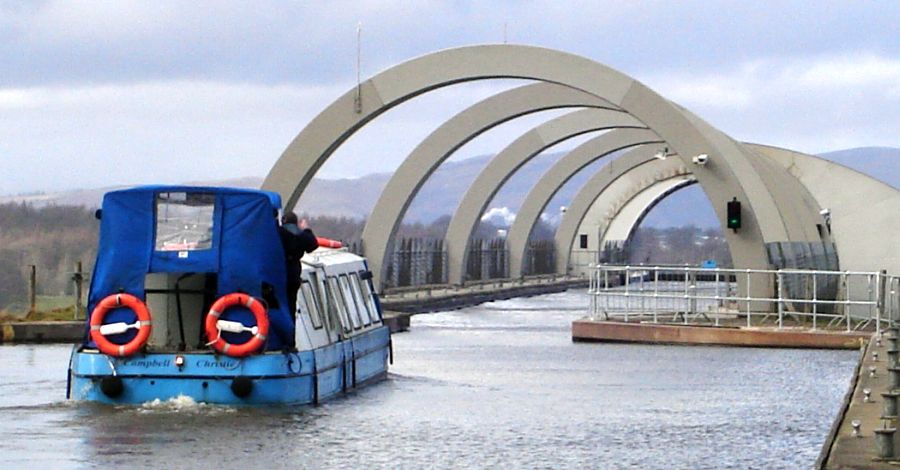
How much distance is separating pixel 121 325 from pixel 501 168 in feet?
144

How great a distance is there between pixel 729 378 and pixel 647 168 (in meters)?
57.2

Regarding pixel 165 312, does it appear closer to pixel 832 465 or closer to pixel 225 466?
pixel 225 466

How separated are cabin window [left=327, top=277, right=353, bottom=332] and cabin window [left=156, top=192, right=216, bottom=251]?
3246 mm

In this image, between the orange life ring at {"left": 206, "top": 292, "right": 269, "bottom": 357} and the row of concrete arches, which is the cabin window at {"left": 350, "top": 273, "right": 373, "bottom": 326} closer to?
the orange life ring at {"left": 206, "top": 292, "right": 269, "bottom": 357}

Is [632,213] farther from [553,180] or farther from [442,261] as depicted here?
[442,261]

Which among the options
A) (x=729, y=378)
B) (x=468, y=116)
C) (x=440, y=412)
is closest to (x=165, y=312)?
(x=440, y=412)

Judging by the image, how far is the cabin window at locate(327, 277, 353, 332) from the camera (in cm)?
2585

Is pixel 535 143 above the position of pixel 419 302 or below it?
above

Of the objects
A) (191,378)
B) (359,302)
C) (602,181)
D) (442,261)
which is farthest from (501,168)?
(191,378)

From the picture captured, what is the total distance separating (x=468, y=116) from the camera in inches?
2131

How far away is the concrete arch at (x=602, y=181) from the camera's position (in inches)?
3140

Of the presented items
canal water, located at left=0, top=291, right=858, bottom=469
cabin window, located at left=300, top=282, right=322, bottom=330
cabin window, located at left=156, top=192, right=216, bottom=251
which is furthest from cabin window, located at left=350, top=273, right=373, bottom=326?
cabin window, located at left=156, top=192, right=216, bottom=251

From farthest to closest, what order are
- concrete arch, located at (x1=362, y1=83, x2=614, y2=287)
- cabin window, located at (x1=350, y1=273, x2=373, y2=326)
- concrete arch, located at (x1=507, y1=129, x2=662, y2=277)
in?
1. concrete arch, located at (x1=507, y1=129, x2=662, y2=277)
2. concrete arch, located at (x1=362, y1=83, x2=614, y2=287)
3. cabin window, located at (x1=350, y1=273, x2=373, y2=326)

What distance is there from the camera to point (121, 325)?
2208 centimetres
